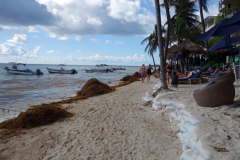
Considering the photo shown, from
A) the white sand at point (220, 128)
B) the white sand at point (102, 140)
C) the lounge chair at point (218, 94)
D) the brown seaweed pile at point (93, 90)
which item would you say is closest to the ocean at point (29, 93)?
the brown seaweed pile at point (93, 90)

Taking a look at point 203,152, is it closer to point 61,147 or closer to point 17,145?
point 61,147

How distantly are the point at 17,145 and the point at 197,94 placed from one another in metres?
4.02

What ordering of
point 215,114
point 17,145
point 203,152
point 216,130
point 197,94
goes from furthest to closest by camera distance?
1. point 197,94
2. point 17,145
3. point 215,114
4. point 216,130
5. point 203,152

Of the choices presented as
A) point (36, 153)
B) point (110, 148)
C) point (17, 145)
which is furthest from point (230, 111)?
point (17, 145)

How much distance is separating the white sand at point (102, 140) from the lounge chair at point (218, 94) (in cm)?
93

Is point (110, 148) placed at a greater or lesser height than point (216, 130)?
lesser

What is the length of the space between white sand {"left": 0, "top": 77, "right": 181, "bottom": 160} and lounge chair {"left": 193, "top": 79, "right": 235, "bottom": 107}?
0.93 metres

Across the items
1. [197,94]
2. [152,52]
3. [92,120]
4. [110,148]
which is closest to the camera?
[110,148]

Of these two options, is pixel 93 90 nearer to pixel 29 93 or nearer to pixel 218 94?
pixel 29 93

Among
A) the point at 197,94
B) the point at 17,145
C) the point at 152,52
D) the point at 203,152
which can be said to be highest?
the point at 152,52

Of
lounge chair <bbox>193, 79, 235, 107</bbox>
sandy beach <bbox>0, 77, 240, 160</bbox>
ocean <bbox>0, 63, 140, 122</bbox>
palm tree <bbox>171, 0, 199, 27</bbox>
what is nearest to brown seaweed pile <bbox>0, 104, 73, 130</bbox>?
sandy beach <bbox>0, 77, 240, 160</bbox>

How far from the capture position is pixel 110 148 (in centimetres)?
308

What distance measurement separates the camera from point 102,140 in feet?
11.2

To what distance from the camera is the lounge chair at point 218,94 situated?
3.59 metres
